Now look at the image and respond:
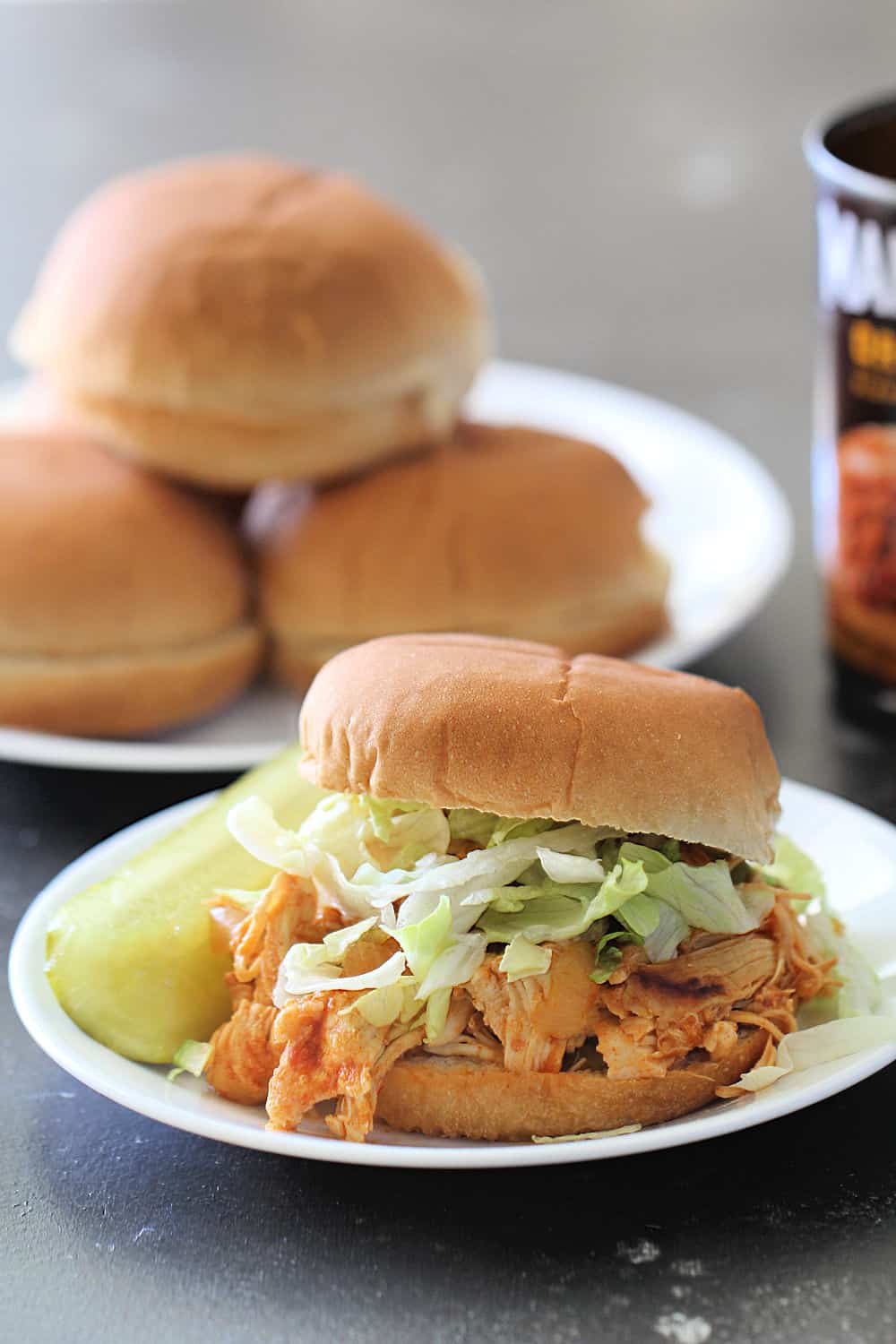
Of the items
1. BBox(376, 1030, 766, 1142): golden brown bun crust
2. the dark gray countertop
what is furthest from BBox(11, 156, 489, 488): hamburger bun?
BBox(376, 1030, 766, 1142): golden brown bun crust

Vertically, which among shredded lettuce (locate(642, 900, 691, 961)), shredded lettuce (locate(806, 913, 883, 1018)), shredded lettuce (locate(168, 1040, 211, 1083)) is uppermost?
shredded lettuce (locate(642, 900, 691, 961))

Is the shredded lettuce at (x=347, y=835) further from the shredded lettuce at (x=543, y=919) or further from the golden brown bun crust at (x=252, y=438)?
the golden brown bun crust at (x=252, y=438)

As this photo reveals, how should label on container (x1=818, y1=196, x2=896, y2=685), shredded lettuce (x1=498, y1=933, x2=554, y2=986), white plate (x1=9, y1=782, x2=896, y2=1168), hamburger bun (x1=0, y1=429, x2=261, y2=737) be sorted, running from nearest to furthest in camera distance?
1. white plate (x1=9, y1=782, x2=896, y2=1168)
2. shredded lettuce (x1=498, y1=933, x2=554, y2=986)
3. label on container (x1=818, y1=196, x2=896, y2=685)
4. hamburger bun (x1=0, y1=429, x2=261, y2=737)

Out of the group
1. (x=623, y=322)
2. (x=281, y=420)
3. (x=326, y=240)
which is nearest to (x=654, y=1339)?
(x=281, y=420)

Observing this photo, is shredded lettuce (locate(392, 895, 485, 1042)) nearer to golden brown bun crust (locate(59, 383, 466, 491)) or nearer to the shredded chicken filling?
the shredded chicken filling

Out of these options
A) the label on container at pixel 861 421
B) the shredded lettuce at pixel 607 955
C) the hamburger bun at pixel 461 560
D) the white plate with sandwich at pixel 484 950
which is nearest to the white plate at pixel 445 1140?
the white plate with sandwich at pixel 484 950

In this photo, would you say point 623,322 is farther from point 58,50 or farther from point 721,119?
point 58,50
